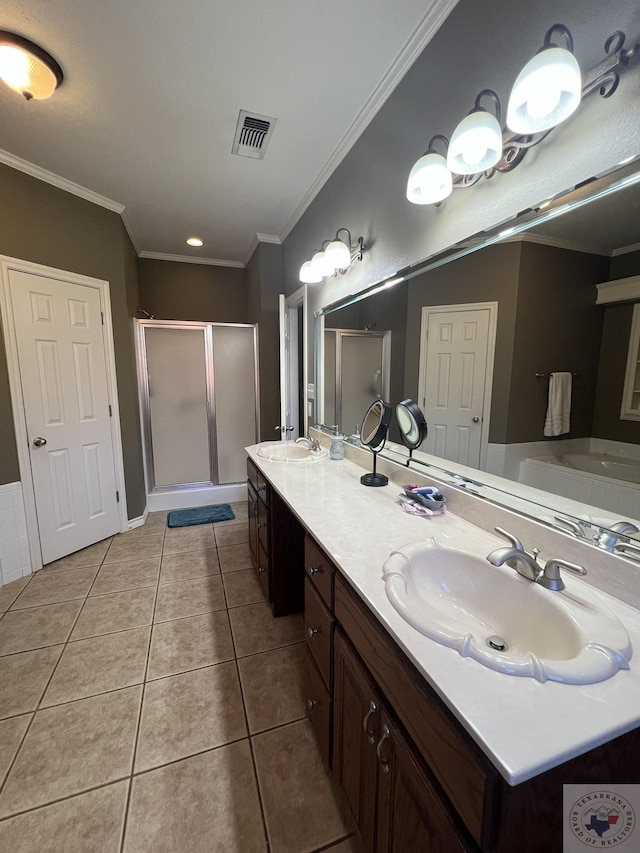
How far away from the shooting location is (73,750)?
1.25 m

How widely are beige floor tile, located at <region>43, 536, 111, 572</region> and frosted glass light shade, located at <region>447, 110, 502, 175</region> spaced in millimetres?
3071

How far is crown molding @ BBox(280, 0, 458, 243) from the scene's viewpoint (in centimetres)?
127

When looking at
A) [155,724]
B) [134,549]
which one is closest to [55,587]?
[134,549]

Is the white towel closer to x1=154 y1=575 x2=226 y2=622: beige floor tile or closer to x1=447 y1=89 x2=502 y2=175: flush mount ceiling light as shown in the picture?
x1=447 y1=89 x2=502 y2=175: flush mount ceiling light

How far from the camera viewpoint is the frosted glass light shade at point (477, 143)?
1002mm

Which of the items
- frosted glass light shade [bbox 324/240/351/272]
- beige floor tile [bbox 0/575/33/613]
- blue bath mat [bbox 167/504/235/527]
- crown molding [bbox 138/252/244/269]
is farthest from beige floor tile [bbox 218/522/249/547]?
crown molding [bbox 138/252/244/269]

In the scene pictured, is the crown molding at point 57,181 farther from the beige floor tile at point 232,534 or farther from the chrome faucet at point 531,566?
the chrome faucet at point 531,566

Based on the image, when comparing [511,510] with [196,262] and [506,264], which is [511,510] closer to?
[506,264]

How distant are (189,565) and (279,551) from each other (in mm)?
1037

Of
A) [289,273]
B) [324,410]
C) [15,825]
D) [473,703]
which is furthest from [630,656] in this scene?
[289,273]

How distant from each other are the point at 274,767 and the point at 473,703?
1054 millimetres

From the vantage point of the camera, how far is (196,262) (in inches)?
150

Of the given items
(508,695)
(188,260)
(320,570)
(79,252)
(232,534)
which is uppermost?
(188,260)

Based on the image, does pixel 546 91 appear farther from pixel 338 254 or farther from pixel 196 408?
pixel 196 408
